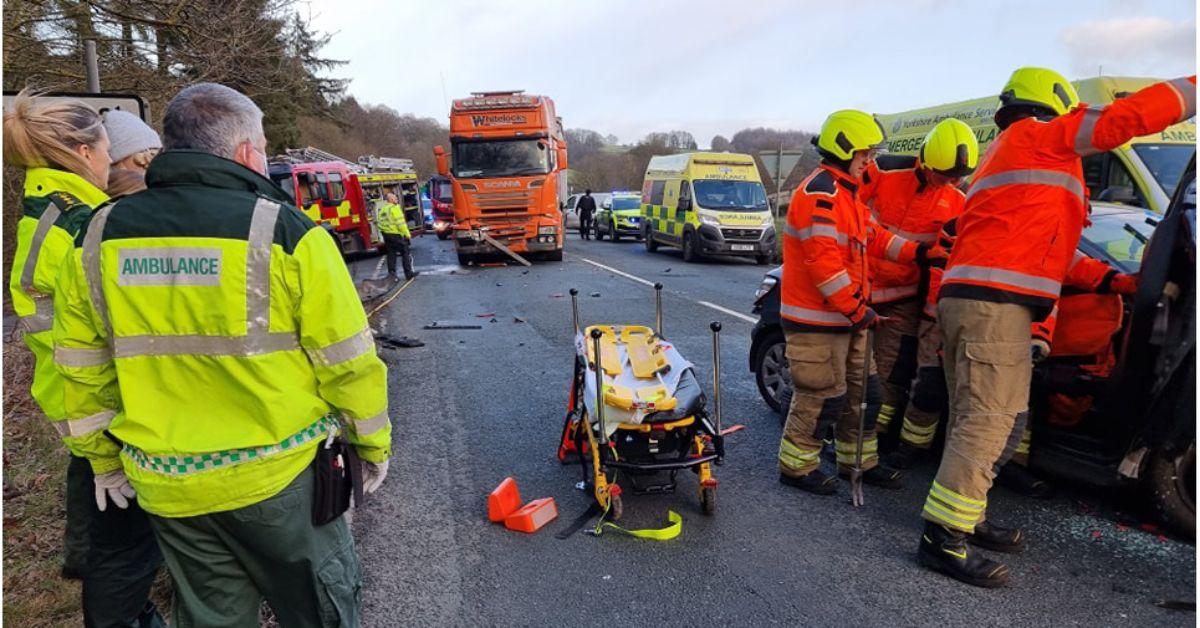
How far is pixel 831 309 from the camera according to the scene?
3914 millimetres

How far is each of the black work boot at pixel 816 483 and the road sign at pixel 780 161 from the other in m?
12.1

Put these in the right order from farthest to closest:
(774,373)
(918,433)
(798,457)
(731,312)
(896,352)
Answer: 1. (731,312)
2. (774,373)
3. (896,352)
4. (918,433)
5. (798,457)

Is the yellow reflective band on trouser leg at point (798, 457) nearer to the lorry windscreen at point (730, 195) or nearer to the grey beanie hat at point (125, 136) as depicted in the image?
the grey beanie hat at point (125, 136)

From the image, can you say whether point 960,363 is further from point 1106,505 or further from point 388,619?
point 388,619

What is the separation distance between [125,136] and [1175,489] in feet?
15.6

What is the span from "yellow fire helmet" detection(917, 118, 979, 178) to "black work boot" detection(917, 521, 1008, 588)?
208 centimetres

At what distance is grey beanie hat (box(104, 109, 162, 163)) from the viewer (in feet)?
9.23

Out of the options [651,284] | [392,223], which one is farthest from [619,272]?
[392,223]

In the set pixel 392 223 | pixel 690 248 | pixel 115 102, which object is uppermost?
pixel 115 102

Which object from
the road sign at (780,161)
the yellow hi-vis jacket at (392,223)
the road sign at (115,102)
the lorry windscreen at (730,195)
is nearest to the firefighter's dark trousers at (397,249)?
the yellow hi-vis jacket at (392,223)

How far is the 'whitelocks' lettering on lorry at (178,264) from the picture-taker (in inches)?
71.2

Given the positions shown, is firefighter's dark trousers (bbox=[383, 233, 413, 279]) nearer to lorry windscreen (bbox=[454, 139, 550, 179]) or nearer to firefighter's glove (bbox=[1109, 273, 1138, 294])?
lorry windscreen (bbox=[454, 139, 550, 179])

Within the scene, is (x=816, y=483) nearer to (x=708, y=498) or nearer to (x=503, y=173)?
(x=708, y=498)

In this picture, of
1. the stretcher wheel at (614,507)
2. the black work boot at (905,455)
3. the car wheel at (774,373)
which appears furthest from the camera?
the car wheel at (774,373)
